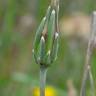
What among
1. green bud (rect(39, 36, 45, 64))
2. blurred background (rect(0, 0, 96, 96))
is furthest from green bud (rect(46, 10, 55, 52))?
blurred background (rect(0, 0, 96, 96))

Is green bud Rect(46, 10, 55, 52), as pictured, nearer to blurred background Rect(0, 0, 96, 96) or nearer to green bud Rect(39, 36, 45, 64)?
green bud Rect(39, 36, 45, 64)

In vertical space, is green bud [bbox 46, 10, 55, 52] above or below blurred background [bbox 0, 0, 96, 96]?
above

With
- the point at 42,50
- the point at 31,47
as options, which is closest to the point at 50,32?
the point at 42,50

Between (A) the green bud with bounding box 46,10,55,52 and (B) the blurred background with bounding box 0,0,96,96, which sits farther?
(B) the blurred background with bounding box 0,0,96,96

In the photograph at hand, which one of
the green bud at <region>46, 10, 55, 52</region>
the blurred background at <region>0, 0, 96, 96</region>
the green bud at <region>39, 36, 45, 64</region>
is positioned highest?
the green bud at <region>46, 10, 55, 52</region>

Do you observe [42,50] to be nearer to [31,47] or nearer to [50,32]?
[50,32]

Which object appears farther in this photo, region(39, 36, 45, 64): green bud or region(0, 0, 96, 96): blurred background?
region(0, 0, 96, 96): blurred background

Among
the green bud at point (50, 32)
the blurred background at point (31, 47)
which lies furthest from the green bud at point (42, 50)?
the blurred background at point (31, 47)

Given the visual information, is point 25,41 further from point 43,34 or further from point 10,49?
point 43,34

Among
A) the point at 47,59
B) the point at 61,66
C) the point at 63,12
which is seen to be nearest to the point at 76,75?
the point at 61,66
